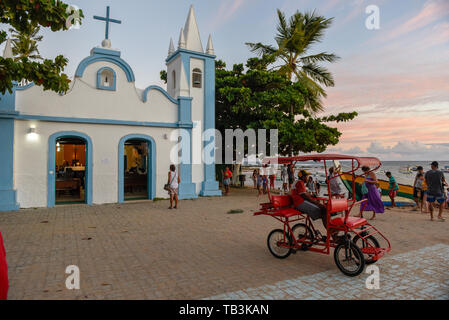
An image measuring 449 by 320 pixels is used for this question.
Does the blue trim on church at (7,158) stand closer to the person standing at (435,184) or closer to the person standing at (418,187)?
the person standing at (435,184)

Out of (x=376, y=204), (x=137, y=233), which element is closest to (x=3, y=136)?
(x=137, y=233)

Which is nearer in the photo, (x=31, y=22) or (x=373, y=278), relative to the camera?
(x=373, y=278)

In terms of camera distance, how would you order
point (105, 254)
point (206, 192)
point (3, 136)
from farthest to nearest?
point (206, 192) < point (3, 136) < point (105, 254)

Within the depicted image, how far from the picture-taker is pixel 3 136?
1103cm

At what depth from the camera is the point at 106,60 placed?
520 inches

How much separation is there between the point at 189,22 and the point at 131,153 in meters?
10.4

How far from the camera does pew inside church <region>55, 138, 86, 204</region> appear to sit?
536 inches

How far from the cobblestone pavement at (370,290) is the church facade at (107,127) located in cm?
1038

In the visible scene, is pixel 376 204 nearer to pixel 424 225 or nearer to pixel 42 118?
pixel 424 225

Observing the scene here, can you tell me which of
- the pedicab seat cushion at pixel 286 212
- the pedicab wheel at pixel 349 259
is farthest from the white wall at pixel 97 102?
the pedicab wheel at pixel 349 259

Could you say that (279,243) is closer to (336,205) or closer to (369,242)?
(336,205)

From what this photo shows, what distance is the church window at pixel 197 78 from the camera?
53.1 ft

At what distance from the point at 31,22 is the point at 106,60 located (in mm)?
7119

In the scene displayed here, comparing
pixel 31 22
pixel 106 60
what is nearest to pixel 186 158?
pixel 106 60
